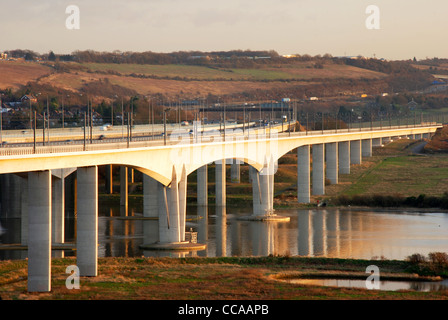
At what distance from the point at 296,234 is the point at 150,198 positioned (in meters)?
22.0

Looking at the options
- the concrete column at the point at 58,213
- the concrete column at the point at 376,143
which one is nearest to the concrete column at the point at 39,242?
the concrete column at the point at 58,213

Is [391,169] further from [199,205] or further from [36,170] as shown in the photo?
[36,170]

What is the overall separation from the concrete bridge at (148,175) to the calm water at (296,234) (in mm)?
3273

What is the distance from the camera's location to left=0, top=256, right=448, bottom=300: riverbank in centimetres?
4656

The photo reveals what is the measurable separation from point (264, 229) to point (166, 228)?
1519cm

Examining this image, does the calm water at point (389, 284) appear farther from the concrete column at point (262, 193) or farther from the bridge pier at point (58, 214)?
the concrete column at point (262, 193)

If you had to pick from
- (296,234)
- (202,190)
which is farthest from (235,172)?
(296,234)

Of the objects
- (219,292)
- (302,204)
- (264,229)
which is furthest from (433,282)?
(302,204)

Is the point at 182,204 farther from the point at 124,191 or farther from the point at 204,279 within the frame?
the point at 124,191

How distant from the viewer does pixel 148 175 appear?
85.1m

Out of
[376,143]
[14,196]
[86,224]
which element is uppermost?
[376,143]

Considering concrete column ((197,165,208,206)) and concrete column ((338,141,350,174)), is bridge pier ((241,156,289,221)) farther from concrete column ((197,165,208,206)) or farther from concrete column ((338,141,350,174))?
concrete column ((338,141,350,174))

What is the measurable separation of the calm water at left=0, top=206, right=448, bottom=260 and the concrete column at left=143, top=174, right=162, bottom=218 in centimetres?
182

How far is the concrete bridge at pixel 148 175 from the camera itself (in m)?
48.8
